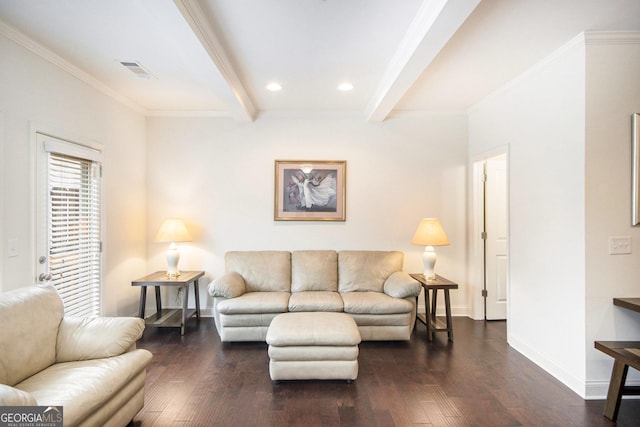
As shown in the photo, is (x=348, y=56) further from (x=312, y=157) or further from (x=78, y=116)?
(x=78, y=116)

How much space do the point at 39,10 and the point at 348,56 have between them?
2.21m

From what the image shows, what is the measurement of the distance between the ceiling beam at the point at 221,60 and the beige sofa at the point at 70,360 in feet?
6.65

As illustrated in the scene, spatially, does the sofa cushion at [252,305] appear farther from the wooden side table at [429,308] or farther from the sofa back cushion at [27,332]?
the wooden side table at [429,308]

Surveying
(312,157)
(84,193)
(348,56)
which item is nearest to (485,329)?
(312,157)

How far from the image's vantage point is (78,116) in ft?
9.73

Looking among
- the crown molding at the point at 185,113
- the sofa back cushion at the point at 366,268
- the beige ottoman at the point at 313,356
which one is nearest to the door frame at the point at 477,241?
the sofa back cushion at the point at 366,268

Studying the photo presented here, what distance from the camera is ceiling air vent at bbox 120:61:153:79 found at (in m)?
2.81

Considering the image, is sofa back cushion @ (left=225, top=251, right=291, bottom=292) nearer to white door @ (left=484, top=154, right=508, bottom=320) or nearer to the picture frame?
white door @ (left=484, top=154, right=508, bottom=320)

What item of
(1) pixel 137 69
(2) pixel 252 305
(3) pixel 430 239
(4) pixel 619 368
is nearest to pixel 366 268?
(3) pixel 430 239

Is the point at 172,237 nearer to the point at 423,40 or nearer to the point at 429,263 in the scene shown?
the point at 429,263

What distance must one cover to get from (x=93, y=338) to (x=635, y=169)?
13.2 ft

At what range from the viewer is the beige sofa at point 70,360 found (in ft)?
5.13

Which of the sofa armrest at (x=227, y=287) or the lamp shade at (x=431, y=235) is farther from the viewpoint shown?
the lamp shade at (x=431, y=235)

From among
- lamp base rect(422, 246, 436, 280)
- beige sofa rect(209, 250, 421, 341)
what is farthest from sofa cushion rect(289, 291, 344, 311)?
lamp base rect(422, 246, 436, 280)
